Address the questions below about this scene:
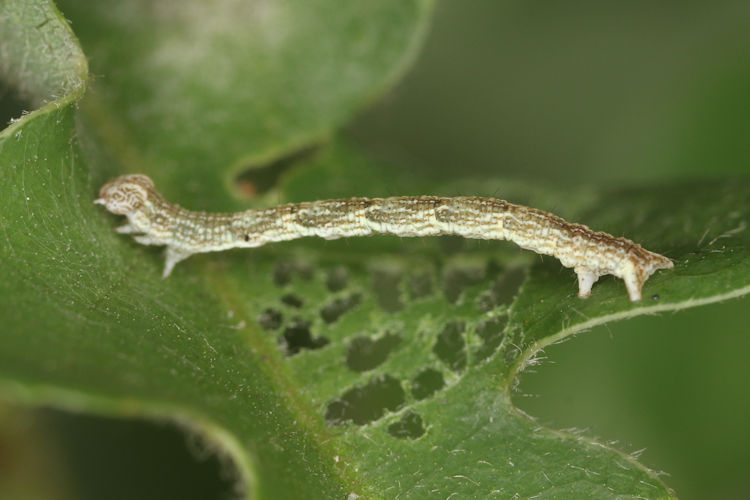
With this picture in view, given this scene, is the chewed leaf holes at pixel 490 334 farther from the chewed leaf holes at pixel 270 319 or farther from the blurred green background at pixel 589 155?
the chewed leaf holes at pixel 270 319

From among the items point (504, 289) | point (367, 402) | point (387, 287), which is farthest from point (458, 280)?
point (367, 402)

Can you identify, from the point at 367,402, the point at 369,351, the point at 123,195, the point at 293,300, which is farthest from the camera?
the point at 293,300

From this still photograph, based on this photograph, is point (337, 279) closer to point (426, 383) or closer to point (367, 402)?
point (367, 402)

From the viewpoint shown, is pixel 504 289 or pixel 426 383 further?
pixel 504 289

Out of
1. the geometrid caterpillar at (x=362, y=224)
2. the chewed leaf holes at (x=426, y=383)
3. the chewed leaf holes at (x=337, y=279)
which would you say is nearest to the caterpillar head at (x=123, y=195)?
the geometrid caterpillar at (x=362, y=224)

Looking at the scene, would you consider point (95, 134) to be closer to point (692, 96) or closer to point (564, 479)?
point (564, 479)
